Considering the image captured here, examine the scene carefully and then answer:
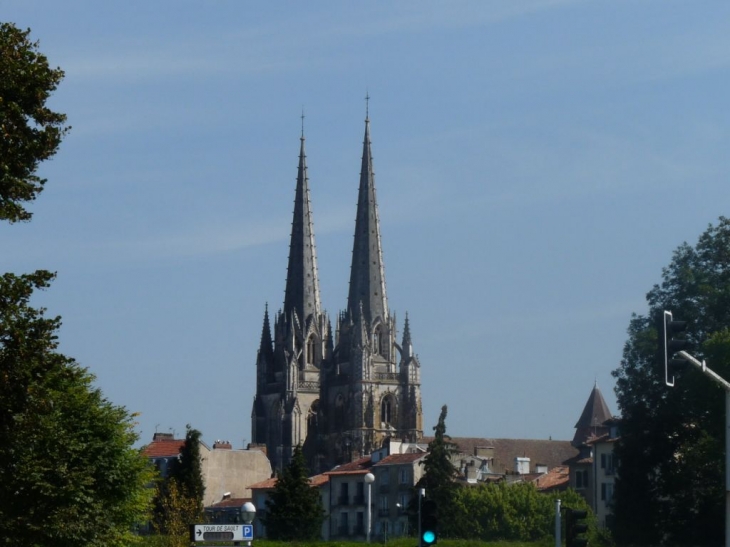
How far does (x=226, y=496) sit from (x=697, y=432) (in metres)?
50.5

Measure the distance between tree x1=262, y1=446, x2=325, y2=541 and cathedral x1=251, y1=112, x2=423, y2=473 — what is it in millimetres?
68502

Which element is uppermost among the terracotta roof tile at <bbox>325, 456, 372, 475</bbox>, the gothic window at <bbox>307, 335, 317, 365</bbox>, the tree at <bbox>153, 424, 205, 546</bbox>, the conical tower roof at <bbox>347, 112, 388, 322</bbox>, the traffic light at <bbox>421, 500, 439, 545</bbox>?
the conical tower roof at <bbox>347, 112, 388, 322</bbox>

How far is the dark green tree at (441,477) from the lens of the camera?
269 feet

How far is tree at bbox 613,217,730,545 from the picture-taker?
6412 centimetres

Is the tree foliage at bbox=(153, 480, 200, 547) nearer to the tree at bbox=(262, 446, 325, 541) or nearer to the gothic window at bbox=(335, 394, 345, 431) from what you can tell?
the tree at bbox=(262, 446, 325, 541)


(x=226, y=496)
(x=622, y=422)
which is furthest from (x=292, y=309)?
(x=622, y=422)

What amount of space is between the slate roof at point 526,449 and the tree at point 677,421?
63.1 meters

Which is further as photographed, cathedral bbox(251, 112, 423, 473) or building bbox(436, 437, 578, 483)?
cathedral bbox(251, 112, 423, 473)

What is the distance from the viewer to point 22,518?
34625mm

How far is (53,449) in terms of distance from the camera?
3925 centimetres

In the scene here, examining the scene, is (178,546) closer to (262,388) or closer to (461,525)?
(461,525)

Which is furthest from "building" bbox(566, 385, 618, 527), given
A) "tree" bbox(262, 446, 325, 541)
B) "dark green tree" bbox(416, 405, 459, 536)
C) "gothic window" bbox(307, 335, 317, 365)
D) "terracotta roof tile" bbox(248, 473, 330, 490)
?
"gothic window" bbox(307, 335, 317, 365)

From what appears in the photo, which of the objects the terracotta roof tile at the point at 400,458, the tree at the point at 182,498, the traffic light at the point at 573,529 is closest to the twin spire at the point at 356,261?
the terracotta roof tile at the point at 400,458

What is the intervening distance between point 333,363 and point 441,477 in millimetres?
77099
